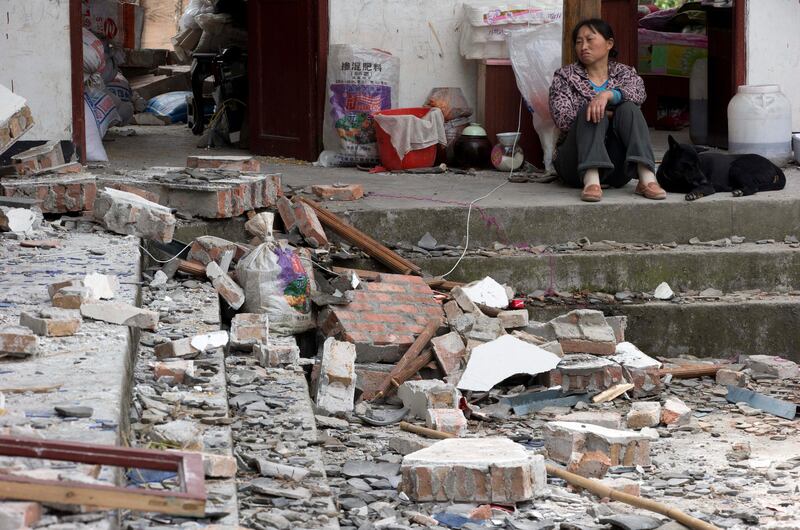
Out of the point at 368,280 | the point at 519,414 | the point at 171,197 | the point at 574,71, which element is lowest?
the point at 519,414

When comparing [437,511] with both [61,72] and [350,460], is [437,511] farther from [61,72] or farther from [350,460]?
[61,72]

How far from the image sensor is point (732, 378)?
5.36 metres

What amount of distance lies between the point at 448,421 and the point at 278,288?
1.30 metres

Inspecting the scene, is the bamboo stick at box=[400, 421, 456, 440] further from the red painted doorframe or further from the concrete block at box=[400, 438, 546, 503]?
the red painted doorframe

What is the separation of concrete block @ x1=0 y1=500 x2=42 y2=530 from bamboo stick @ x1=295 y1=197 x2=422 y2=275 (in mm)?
3729

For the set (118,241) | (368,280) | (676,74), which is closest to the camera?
(118,241)

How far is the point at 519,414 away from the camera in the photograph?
4.94 meters

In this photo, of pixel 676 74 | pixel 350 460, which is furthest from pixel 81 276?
pixel 676 74

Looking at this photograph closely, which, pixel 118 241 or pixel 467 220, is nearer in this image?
pixel 118 241

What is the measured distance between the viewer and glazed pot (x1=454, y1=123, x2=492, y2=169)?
7.90 meters

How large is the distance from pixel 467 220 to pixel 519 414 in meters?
1.63

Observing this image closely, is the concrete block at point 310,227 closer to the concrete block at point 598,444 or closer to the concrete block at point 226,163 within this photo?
the concrete block at point 226,163

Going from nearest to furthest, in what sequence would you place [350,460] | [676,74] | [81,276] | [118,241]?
[350,460] → [81,276] → [118,241] → [676,74]

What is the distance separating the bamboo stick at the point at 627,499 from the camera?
3.43 meters
